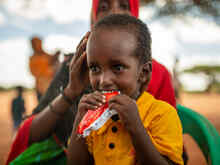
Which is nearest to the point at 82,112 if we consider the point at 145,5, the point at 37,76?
the point at 37,76

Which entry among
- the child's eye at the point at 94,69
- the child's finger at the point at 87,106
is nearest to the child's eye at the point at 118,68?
the child's eye at the point at 94,69

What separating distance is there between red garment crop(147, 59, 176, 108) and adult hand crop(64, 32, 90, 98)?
55 centimetres

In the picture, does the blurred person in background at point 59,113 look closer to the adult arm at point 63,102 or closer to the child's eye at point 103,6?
the adult arm at point 63,102

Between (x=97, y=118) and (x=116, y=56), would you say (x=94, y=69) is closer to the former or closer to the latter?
(x=116, y=56)

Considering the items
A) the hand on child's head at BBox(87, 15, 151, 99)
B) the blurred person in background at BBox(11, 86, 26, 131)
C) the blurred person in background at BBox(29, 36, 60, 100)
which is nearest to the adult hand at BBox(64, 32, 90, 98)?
the hand on child's head at BBox(87, 15, 151, 99)

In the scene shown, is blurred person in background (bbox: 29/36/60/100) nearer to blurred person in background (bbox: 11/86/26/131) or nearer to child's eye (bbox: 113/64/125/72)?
blurred person in background (bbox: 11/86/26/131)

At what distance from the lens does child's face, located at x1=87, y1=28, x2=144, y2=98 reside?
3.77 feet

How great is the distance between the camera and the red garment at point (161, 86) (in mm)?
1762

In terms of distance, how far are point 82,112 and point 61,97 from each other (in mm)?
515

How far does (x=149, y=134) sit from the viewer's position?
3.88 ft

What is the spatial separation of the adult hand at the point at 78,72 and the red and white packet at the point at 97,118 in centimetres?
45

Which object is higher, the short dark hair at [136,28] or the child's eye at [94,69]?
the short dark hair at [136,28]

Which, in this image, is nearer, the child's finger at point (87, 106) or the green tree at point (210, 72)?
the child's finger at point (87, 106)

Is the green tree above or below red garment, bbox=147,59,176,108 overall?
below
